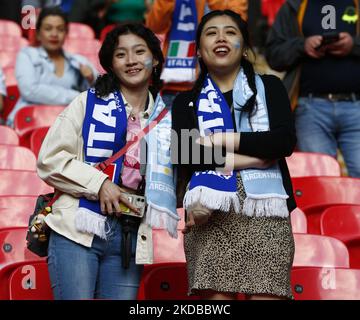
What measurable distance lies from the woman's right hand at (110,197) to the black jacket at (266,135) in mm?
243

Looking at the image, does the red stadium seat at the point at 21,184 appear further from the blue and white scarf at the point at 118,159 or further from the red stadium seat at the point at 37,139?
the blue and white scarf at the point at 118,159

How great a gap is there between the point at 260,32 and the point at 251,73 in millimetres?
5922

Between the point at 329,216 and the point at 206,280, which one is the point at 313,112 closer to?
the point at 329,216

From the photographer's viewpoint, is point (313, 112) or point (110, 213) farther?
point (313, 112)

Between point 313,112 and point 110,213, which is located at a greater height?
point 313,112

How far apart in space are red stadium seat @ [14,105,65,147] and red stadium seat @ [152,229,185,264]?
6.43 feet

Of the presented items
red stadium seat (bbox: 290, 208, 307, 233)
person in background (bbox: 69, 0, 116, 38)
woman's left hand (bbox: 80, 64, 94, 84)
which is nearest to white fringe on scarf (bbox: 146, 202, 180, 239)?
red stadium seat (bbox: 290, 208, 307, 233)

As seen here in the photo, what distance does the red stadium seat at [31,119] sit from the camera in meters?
5.81

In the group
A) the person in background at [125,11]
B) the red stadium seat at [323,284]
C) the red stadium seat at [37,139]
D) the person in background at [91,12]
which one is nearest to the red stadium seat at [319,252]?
the red stadium seat at [323,284]

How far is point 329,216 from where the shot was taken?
4539mm

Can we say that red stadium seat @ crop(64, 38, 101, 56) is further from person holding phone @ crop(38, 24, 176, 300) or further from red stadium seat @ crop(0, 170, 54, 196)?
A: person holding phone @ crop(38, 24, 176, 300)

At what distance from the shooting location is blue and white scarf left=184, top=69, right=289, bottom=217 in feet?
10.4

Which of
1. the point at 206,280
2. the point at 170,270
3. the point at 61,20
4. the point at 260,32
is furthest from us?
the point at 260,32
